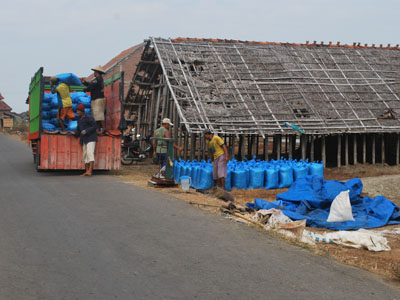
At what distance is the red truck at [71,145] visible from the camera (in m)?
14.2

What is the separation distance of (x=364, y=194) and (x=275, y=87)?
10.3 m

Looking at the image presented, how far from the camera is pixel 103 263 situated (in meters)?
5.30

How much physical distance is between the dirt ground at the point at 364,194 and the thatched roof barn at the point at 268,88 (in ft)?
6.31

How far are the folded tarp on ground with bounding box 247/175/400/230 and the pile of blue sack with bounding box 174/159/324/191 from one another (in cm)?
241

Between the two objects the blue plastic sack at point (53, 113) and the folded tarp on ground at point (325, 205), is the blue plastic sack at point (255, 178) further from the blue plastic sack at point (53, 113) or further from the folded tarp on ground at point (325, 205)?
the blue plastic sack at point (53, 113)

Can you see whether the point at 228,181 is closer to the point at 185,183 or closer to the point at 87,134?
the point at 185,183

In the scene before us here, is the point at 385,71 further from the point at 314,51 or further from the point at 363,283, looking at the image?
the point at 363,283

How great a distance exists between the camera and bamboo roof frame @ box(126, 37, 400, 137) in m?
18.1

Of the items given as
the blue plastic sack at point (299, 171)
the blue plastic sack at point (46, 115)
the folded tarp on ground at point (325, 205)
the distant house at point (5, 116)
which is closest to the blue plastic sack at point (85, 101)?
the blue plastic sack at point (46, 115)

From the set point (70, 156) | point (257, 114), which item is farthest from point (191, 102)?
point (70, 156)

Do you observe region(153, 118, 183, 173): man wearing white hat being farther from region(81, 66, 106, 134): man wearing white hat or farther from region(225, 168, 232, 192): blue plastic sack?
region(81, 66, 106, 134): man wearing white hat

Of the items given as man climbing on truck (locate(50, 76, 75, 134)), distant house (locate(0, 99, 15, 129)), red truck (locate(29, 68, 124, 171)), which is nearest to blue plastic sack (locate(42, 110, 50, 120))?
red truck (locate(29, 68, 124, 171))

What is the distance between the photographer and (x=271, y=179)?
13047mm

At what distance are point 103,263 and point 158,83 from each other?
18.1 m
